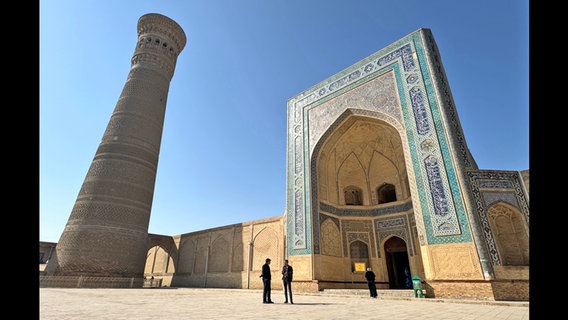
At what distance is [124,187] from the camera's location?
13.7 metres

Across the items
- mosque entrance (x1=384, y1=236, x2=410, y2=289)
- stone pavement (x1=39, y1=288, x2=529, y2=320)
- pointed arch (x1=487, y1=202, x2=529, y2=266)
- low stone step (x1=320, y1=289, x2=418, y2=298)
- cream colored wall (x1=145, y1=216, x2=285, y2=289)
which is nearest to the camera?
stone pavement (x1=39, y1=288, x2=529, y2=320)

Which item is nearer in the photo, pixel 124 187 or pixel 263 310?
pixel 263 310

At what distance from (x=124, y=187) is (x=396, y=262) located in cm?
1207

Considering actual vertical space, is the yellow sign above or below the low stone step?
above

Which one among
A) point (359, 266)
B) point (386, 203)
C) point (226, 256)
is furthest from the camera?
point (226, 256)

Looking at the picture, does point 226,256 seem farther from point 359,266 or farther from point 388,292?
point 388,292

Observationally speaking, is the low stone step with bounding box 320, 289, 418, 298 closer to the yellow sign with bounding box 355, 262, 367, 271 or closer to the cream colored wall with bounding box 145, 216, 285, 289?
the yellow sign with bounding box 355, 262, 367, 271

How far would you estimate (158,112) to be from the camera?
16.3 m

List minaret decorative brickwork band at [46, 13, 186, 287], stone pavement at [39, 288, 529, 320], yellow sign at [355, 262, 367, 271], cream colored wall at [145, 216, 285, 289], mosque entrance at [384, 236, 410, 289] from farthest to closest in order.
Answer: cream colored wall at [145, 216, 285, 289], minaret decorative brickwork band at [46, 13, 186, 287], mosque entrance at [384, 236, 410, 289], yellow sign at [355, 262, 367, 271], stone pavement at [39, 288, 529, 320]

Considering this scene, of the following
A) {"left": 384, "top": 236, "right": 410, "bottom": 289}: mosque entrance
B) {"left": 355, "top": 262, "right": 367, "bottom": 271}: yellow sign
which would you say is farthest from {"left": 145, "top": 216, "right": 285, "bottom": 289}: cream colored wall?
{"left": 384, "top": 236, "right": 410, "bottom": 289}: mosque entrance

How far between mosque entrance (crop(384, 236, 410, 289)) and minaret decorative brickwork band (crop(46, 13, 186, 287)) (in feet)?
34.8

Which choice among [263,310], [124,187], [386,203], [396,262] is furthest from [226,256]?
[263,310]

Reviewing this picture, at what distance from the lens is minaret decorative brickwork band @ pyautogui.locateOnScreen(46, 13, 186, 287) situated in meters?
12.3
